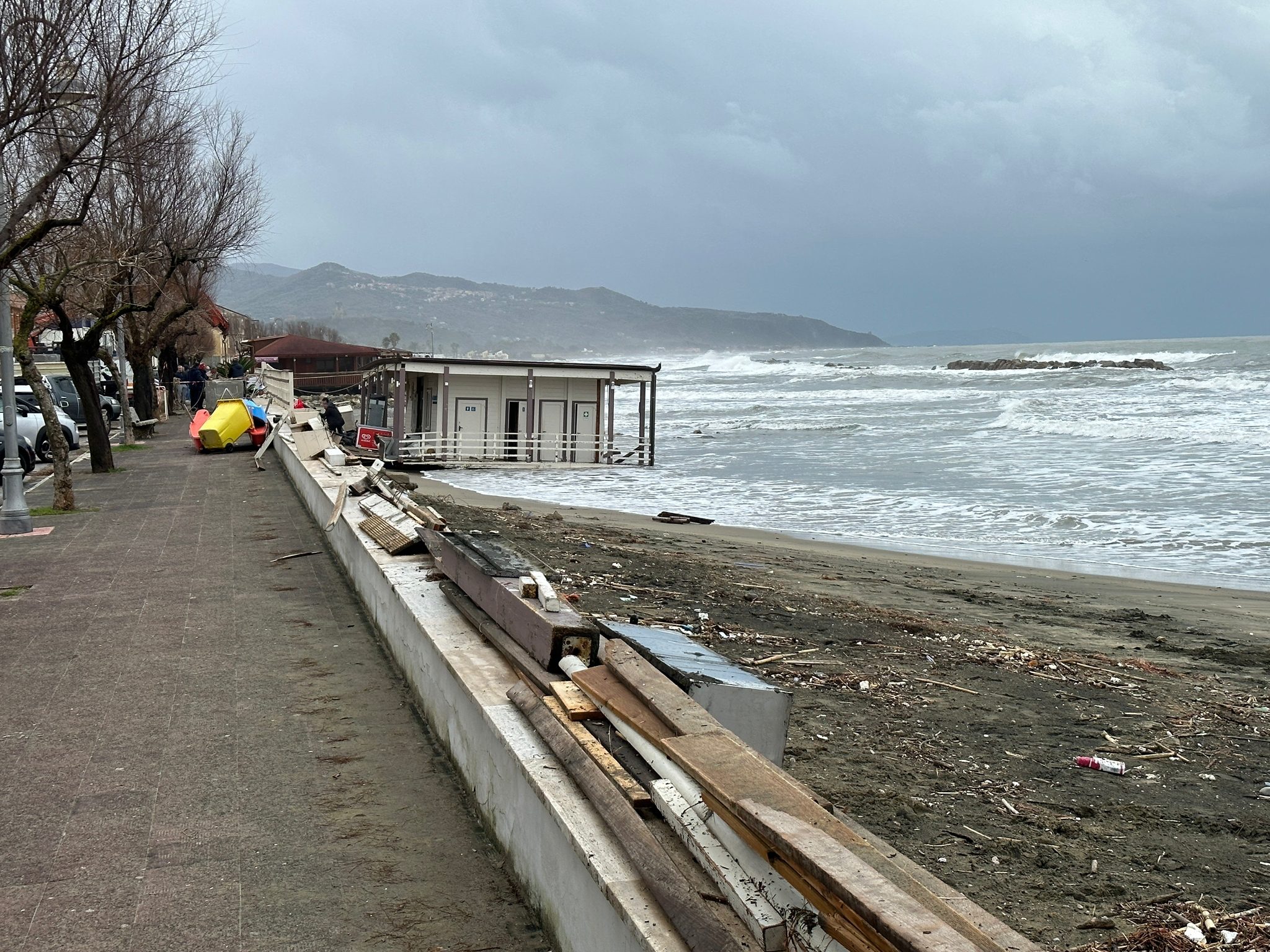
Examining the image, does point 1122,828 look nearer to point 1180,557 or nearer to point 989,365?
point 1180,557

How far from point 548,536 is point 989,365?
9895 centimetres

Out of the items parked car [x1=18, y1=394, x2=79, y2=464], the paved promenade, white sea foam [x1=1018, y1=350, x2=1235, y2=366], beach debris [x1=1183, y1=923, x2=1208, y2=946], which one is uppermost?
white sea foam [x1=1018, y1=350, x2=1235, y2=366]

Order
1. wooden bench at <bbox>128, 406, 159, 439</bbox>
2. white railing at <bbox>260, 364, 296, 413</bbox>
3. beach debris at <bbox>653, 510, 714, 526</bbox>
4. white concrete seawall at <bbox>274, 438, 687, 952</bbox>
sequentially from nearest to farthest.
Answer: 1. white concrete seawall at <bbox>274, 438, 687, 952</bbox>
2. beach debris at <bbox>653, 510, 714, 526</bbox>
3. wooden bench at <bbox>128, 406, 159, 439</bbox>
4. white railing at <bbox>260, 364, 296, 413</bbox>

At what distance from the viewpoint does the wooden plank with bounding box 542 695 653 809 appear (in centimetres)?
305

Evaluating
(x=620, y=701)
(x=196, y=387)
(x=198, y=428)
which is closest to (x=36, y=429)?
(x=198, y=428)

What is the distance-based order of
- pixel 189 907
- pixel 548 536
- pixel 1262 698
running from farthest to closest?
pixel 548 536 < pixel 1262 698 < pixel 189 907

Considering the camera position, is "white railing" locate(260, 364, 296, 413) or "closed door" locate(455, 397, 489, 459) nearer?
"white railing" locate(260, 364, 296, 413)

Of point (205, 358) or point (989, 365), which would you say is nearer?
point (205, 358)

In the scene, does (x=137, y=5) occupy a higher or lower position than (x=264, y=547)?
higher

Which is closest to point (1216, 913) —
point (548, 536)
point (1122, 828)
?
point (1122, 828)

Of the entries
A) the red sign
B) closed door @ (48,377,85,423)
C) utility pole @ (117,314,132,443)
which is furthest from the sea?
closed door @ (48,377,85,423)

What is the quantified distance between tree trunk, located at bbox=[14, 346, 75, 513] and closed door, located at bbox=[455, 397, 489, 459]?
18953 mm

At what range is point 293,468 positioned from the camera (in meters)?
16.9

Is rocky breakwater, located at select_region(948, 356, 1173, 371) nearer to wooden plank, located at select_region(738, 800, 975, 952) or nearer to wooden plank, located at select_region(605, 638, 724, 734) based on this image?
wooden plank, located at select_region(605, 638, 724, 734)
